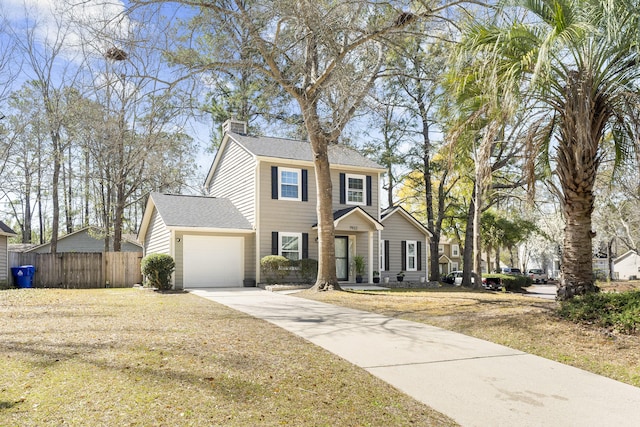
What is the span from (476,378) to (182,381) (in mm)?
3270

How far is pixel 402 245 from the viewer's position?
24125mm

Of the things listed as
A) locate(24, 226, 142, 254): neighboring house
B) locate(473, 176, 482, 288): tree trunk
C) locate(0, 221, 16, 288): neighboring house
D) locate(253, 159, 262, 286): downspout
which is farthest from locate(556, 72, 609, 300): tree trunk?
locate(24, 226, 142, 254): neighboring house

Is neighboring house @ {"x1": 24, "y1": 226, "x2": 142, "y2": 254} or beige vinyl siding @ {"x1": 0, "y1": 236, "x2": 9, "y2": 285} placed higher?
neighboring house @ {"x1": 24, "y1": 226, "x2": 142, "y2": 254}

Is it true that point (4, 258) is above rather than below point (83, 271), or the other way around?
above

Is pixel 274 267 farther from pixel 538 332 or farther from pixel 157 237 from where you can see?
pixel 538 332

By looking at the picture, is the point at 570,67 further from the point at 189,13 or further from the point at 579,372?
the point at 189,13

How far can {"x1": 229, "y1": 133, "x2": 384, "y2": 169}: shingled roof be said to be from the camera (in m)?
19.9

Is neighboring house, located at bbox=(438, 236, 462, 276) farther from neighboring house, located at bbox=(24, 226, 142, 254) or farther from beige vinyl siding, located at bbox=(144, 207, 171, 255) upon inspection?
beige vinyl siding, located at bbox=(144, 207, 171, 255)

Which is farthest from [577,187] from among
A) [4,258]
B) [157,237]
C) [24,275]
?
[4,258]

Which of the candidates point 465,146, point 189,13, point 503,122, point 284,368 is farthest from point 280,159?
point 284,368

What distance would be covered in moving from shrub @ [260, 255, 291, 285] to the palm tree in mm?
11172

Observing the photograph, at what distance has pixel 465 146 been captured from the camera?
1135cm

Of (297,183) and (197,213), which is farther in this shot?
(297,183)

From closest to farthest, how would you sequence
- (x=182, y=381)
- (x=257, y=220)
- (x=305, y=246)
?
(x=182, y=381) → (x=257, y=220) → (x=305, y=246)
